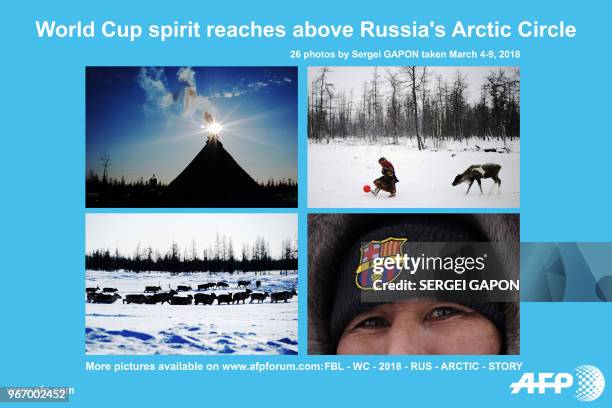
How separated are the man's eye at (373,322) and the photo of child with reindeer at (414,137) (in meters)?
0.83

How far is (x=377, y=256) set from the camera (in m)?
4.79

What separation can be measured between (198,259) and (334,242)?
1.08 m

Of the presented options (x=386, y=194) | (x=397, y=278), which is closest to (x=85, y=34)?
(x=386, y=194)

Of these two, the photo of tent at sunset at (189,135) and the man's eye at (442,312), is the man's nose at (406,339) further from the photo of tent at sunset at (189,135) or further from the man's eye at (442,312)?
the photo of tent at sunset at (189,135)

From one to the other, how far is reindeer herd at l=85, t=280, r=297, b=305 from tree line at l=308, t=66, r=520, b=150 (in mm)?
1260

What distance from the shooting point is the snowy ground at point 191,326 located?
16.5 ft

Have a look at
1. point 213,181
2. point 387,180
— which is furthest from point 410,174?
point 213,181

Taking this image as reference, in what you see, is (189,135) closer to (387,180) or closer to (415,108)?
(387,180)

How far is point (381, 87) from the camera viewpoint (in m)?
5.36

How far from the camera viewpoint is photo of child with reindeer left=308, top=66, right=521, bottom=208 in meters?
5.10

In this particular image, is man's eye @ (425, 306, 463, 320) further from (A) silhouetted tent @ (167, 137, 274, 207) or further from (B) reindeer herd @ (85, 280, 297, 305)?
(A) silhouetted tent @ (167, 137, 274, 207)

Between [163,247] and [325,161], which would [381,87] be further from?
[163,247]

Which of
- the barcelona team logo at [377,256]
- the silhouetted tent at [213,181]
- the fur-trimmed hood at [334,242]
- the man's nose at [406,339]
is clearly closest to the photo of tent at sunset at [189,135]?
the silhouetted tent at [213,181]

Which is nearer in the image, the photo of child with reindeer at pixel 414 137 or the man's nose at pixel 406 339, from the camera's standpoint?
the man's nose at pixel 406 339
